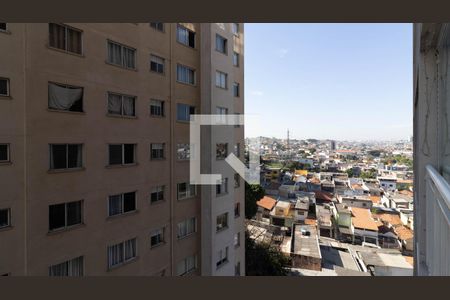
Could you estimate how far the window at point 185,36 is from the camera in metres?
6.24

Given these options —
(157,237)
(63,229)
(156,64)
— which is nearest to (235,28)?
(156,64)

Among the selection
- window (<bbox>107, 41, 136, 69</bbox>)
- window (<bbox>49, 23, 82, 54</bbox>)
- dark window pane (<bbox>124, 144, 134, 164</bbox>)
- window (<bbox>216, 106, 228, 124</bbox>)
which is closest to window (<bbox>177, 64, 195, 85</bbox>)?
window (<bbox>216, 106, 228, 124</bbox>)

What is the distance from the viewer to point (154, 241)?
224 inches

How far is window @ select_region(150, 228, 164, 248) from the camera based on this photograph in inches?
221

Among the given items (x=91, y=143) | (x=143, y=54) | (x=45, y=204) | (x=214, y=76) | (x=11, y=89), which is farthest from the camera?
(x=214, y=76)

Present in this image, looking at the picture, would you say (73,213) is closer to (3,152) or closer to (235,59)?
(3,152)

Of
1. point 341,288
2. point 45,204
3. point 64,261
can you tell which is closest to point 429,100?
point 341,288

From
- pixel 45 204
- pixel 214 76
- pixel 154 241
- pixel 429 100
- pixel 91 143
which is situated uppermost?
pixel 214 76

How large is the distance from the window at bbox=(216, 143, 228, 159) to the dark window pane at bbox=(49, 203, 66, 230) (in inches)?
149

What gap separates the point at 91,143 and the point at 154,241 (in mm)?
2770

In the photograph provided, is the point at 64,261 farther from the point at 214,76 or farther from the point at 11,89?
the point at 214,76

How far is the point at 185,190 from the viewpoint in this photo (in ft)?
21.0

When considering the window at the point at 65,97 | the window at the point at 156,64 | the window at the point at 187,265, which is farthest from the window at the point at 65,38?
the window at the point at 187,265

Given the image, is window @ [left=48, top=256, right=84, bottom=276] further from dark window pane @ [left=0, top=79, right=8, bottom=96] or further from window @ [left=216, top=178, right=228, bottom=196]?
window @ [left=216, top=178, right=228, bottom=196]
